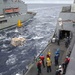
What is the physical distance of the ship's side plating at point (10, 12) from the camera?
53.3m

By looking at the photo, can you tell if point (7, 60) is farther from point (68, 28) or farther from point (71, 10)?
point (71, 10)

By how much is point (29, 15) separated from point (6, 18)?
16758 millimetres

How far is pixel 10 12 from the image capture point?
190 feet

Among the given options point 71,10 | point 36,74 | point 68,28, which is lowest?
point 36,74

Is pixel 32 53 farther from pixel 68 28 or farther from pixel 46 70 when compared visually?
pixel 46 70

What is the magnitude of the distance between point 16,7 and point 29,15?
29.1 feet

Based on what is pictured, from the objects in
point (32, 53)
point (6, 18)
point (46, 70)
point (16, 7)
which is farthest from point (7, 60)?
point (16, 7)

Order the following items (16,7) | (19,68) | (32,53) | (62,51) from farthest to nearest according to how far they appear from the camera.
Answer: (16,7) < (32,53) < (19,68) < (62,51)

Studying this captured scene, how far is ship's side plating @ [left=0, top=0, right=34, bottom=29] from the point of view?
53303mm

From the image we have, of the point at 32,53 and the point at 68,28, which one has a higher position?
the point at 68,28

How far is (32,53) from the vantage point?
98.2ft

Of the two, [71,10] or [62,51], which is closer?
[62,51]

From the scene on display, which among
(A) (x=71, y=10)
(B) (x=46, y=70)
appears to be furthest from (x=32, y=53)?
(B) (x=46, y=70)

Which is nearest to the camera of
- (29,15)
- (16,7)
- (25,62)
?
(25,62)
